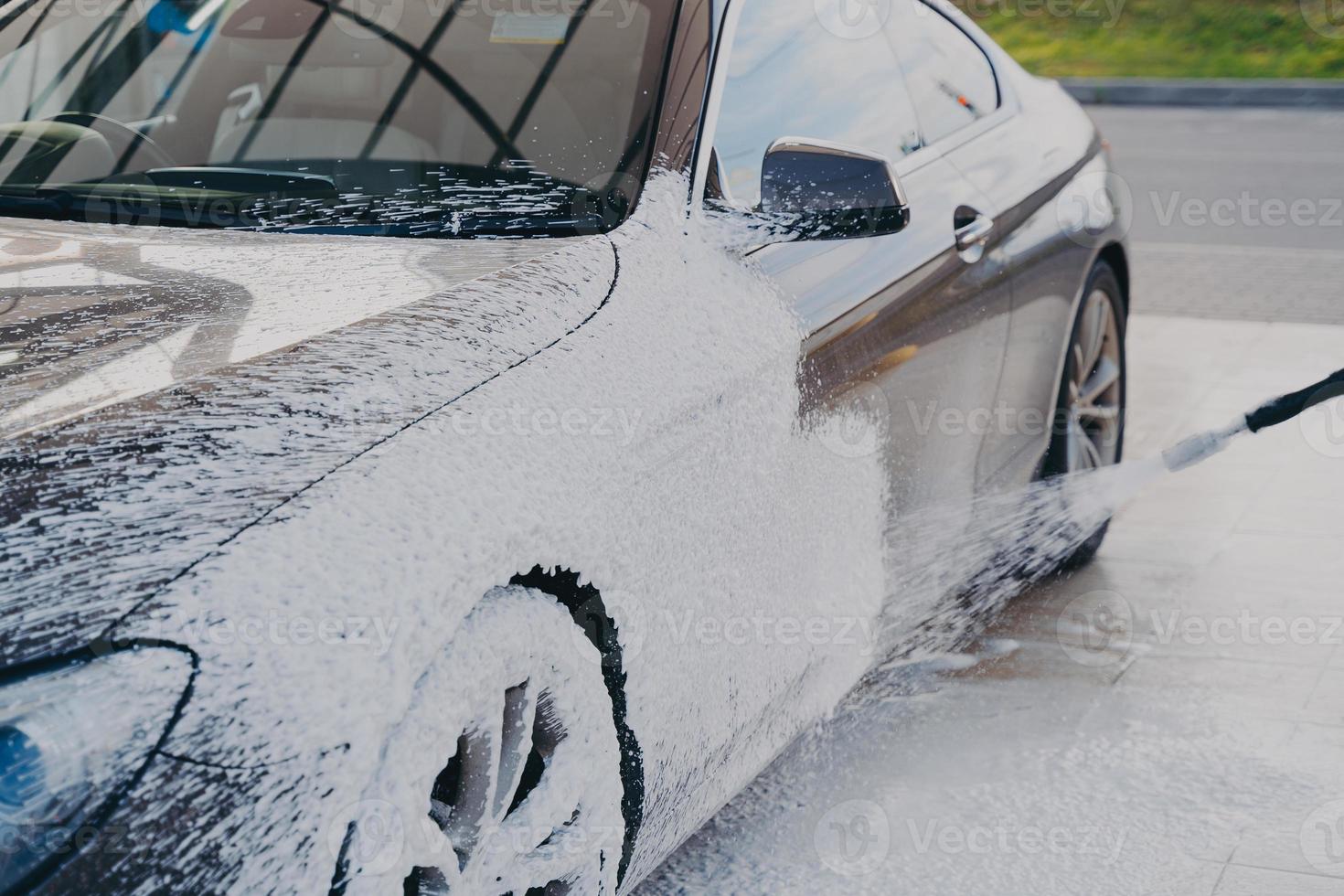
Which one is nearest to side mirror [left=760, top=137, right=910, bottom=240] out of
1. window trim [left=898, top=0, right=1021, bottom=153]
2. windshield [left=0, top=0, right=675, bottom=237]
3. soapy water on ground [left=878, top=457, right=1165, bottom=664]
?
windshield [left=0, top=0, right=675, bottom=237]

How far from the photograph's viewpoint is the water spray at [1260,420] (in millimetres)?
3797

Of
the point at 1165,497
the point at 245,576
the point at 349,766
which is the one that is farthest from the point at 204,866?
the point at 1165,497

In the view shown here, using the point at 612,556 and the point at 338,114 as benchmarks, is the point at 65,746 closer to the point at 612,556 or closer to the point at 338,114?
the point at 612,556

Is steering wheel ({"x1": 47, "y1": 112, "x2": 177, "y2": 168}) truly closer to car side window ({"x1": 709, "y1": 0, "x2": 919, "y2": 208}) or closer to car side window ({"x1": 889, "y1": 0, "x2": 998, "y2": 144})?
car side window ({"x1": 709, "y1": 0, "x2": 919, "y2": 208})

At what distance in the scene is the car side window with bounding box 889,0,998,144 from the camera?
3.58 metres

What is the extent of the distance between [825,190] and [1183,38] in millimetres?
16532

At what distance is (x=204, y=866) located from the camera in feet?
4.87

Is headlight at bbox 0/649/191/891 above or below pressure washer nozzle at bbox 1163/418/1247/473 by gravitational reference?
above

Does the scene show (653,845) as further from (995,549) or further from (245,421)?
(995,549)

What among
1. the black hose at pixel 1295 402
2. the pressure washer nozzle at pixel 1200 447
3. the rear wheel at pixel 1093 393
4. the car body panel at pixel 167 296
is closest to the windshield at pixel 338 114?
the car body panel at pixel 167 296

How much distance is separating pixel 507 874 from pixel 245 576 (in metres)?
0.59

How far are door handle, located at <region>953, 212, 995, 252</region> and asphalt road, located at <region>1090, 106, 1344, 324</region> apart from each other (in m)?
4.22

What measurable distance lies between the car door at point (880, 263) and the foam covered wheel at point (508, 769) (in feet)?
2.67

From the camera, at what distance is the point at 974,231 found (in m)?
3.38
